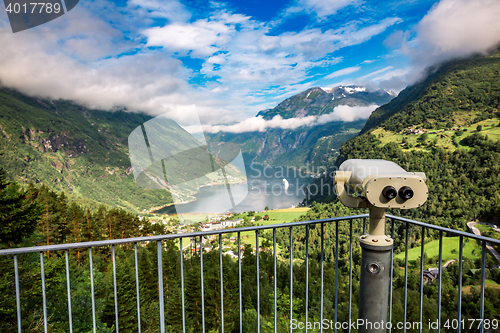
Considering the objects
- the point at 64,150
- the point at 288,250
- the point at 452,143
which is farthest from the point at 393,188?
the point at 64,150

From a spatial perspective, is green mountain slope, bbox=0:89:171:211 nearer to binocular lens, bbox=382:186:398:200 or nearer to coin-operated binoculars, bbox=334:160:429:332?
coin-operated binoculars, bbox=334:160:429:332

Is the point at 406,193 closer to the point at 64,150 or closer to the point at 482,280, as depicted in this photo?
the point at 482,280

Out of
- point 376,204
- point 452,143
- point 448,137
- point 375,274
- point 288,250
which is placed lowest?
point 288,250

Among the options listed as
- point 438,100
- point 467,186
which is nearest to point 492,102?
point 438,100

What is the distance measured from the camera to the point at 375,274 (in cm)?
178

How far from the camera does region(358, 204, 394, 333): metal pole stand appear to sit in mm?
1757

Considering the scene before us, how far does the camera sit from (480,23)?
113 meters

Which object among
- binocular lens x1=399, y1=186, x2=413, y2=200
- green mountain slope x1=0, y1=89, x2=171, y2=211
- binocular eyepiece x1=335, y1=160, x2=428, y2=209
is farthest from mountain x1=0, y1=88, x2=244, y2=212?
binocular lens x1=399, y1=186, x2=413, y2=200

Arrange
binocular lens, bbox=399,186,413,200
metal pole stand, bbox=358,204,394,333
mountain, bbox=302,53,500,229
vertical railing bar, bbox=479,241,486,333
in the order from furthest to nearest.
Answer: mountain, bbox=302,53,500,229 < metal pole stand, bbox=358,204,394,333 < binocular lens, bbox=399,186,413,200 < vertical railing bar, bbox=479,241,486,333

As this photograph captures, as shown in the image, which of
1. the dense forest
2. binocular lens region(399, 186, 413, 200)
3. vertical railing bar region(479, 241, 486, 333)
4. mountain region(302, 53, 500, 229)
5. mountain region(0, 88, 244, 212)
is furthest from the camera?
mountain region(0, 88, 244, 212)

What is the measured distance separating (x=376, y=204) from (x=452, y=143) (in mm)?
87189

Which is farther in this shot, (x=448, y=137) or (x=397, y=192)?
(x=448, y=137)

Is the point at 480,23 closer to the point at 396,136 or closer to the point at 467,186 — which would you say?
the point at 396,136

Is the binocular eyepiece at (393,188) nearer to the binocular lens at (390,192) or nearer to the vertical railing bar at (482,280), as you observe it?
the binocular lens at (390,192)
